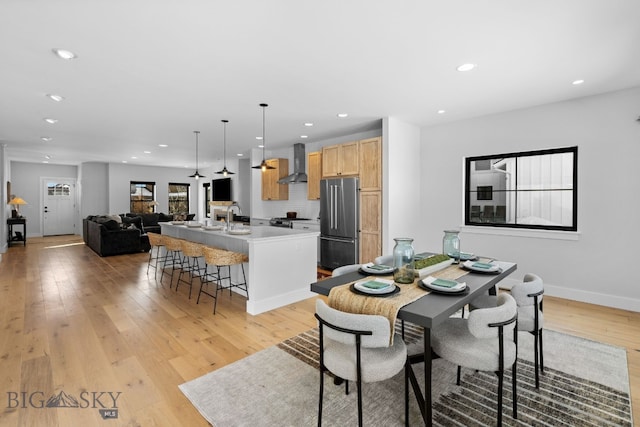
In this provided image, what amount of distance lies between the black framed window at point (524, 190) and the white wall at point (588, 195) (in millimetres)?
154

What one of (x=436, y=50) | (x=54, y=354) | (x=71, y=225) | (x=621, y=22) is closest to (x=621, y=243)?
(x=621, y=22)

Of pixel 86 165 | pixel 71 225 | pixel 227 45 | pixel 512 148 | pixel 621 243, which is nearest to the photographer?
pixel 227 45

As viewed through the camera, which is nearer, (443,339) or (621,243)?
(443,339)

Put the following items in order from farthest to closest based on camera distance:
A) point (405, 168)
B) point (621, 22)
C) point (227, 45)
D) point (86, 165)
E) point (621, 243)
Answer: point (86, 165), point (405, 168), point (621, 243), point (227, 45), point (621, 22)

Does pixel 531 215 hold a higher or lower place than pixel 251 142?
lower

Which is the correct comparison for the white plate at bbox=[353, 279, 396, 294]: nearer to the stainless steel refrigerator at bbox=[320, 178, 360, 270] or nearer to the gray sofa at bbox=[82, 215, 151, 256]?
the stainless steel refrigerator at bbox=[320, 178, 360, 270]

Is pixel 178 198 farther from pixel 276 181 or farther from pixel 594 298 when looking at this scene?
pixel 594 298


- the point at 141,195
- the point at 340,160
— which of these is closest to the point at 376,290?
the point at 340,160

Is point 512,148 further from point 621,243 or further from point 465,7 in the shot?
point 465,7

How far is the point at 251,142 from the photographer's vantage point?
6957mm

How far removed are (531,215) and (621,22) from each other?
9.47 feet

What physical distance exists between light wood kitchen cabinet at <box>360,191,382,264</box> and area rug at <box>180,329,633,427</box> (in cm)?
263

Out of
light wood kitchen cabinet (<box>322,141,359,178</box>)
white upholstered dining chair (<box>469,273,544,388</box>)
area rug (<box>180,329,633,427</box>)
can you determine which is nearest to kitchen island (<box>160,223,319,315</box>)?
area rug (<box>180,329,633,427</box>)

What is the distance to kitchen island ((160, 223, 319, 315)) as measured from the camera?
3814 millimetres
